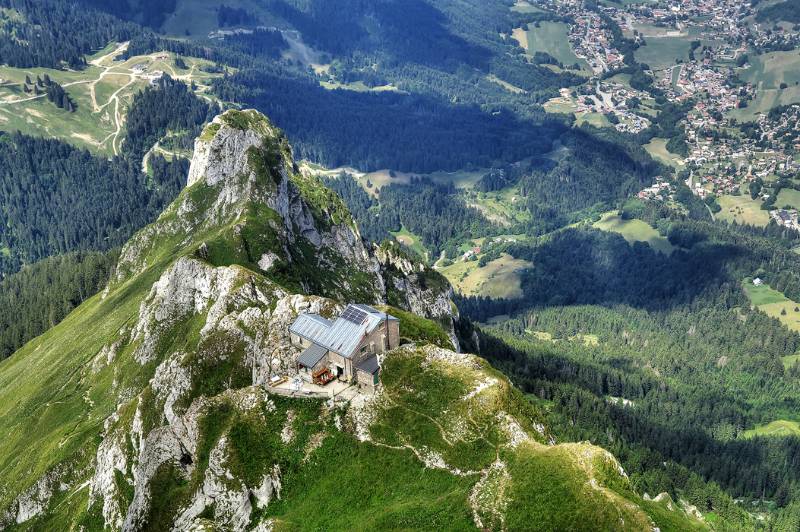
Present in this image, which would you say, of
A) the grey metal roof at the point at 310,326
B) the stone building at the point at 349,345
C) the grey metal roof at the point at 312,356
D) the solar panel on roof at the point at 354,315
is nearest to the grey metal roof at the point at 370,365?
the stone building at the point at 349,345

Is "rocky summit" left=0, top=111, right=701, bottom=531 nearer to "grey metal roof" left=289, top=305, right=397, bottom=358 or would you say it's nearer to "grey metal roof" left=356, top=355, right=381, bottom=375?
"grey metal roof" left=356, top=355, right=381, bottom=375

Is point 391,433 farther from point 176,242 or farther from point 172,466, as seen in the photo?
point 176,242

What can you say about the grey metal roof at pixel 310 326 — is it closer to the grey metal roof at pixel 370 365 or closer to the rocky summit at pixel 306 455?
the rocky summit at pixel 306 455

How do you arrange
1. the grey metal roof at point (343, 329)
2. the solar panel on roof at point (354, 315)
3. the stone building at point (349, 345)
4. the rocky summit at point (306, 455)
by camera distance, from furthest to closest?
the solar panel on roof at point (354, 315) < the grey metal roof at point (343, 329) < the stone building at point (349, 345) < the rocky summit at point (306, 455)

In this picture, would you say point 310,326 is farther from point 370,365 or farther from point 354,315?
point 370,365

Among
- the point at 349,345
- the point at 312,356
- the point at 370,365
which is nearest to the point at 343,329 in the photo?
the point at 349,345

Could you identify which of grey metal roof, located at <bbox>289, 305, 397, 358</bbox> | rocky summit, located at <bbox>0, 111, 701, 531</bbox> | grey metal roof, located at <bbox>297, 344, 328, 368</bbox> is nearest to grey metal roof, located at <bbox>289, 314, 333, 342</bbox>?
grey metal roof, located at <bbox>289, 305, 397, 358</bbox>
